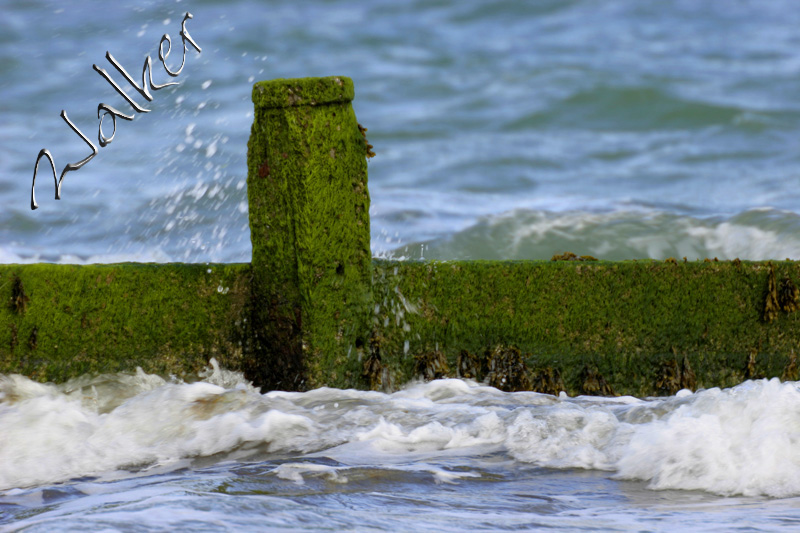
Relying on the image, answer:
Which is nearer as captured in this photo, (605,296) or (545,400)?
(545,400)

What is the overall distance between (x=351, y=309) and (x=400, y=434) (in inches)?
71.9

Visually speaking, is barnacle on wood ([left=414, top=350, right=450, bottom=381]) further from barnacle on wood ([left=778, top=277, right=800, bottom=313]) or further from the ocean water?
barnacle on wood ([left=778, top=277, right=800, bottom=313])

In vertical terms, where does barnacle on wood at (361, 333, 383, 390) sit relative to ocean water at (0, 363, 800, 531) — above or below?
above

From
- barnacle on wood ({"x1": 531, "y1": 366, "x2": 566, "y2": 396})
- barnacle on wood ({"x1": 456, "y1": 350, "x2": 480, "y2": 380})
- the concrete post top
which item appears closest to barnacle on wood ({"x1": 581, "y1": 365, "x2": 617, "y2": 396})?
barnacle on wood ({"x1": 531, "y1": 366, "x2": 566, "y2": 396})

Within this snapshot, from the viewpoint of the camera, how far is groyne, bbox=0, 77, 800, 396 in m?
7.35

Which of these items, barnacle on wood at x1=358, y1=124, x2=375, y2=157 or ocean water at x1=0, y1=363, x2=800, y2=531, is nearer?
ocean water at x1=0, y1=363, x2=800, y2=531

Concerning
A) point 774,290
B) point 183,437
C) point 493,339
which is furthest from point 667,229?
point 183,437

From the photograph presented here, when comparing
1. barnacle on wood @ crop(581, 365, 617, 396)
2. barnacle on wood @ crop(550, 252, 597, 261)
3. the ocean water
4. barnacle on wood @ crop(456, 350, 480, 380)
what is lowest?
the ocean water

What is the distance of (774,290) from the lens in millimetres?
8406

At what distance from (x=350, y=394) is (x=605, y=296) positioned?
2.86m

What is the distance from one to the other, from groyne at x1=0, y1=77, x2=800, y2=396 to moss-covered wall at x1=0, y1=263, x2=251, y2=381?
0.01m

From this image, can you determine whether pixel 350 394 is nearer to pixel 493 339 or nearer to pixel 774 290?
pixel 493 339

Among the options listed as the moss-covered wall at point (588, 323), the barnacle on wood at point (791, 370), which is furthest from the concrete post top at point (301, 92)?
the barnacle on wood at point (791, 370)

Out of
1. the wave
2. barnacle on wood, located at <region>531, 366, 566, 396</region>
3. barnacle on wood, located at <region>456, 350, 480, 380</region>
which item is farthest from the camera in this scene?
the wave
